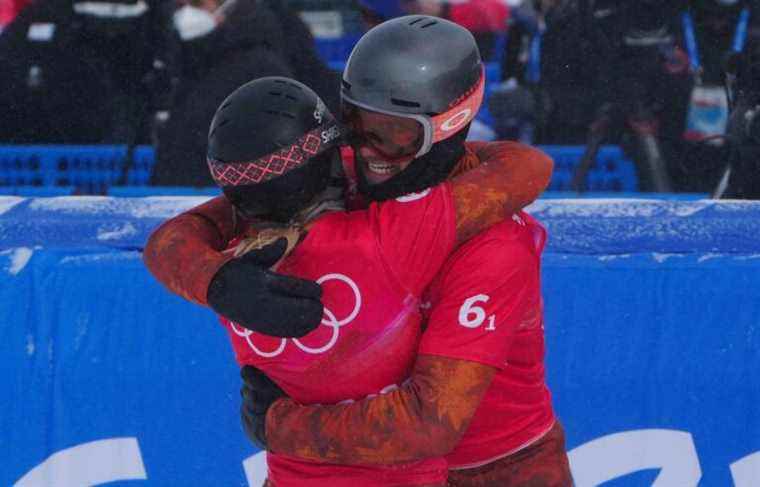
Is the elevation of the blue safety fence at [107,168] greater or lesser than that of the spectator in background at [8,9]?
lesser

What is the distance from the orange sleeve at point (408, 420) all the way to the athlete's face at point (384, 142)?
36 cm

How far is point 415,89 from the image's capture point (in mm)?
2102

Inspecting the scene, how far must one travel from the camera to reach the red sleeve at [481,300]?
197 cm

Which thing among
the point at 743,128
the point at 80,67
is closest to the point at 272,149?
the point at 743,128

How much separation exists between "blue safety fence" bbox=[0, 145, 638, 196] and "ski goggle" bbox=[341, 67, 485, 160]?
3.02 meters

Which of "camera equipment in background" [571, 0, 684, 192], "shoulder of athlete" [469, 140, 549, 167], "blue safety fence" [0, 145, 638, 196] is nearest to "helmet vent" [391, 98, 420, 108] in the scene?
"shoulder of athlete" [469, 140, 549, 167]

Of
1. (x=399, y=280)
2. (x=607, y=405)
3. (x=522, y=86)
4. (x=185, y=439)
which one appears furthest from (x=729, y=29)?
(x=399, y=280)

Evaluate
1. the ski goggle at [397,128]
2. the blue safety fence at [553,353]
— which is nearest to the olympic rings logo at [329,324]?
the ski goggle at [397,128]

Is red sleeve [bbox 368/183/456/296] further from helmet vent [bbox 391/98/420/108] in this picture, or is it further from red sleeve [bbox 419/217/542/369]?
helmet vent [bbox 391/98/420/108]

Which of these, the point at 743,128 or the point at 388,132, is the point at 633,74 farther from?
the point at 388,132

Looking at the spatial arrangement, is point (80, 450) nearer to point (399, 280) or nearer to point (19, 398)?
point (19, 398)

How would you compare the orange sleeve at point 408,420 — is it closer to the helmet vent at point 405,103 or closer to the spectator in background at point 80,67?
the helmet vent at point 405,103

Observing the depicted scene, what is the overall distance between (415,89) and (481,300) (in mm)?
390

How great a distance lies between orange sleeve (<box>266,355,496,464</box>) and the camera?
1.95 metres
